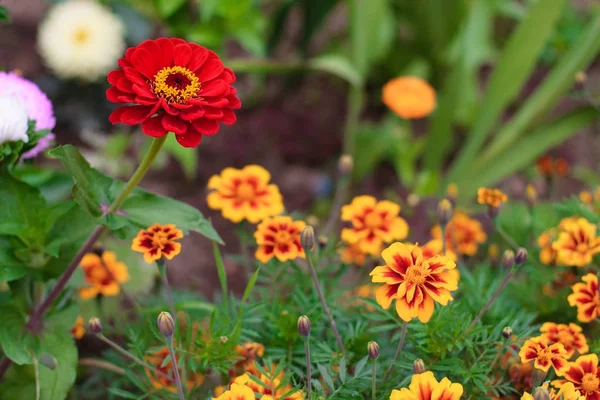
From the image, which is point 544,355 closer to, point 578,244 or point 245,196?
point 578,244

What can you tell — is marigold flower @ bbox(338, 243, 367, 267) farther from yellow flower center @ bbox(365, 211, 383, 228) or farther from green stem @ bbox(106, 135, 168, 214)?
green stem @ bbox(106, 135, 168, 214)

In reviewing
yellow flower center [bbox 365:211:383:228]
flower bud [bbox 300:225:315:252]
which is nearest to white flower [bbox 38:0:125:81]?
yellow flower center [bbox 365:211:383:228]

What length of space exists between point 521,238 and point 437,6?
959 mm

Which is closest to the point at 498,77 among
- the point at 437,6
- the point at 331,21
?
the point at 437,6

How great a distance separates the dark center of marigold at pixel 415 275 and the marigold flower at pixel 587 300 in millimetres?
247

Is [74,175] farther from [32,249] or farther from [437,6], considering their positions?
[437,6]

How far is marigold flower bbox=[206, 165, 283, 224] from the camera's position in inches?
35.4

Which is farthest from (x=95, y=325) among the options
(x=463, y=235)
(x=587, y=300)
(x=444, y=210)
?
(x=463, y=235)

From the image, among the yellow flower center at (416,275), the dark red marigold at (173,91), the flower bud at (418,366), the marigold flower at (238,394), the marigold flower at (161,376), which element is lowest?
the marigold flower at (161,376)

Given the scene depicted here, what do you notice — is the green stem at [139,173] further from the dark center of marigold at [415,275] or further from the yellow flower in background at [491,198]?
the yellow flower in background at [491,198]

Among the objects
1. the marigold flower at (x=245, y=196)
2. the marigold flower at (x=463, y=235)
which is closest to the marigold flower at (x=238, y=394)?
the marigold flower at (x=245, y=196)

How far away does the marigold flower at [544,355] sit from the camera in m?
0.70

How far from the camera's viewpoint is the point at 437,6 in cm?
187

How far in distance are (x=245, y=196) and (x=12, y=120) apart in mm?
307
